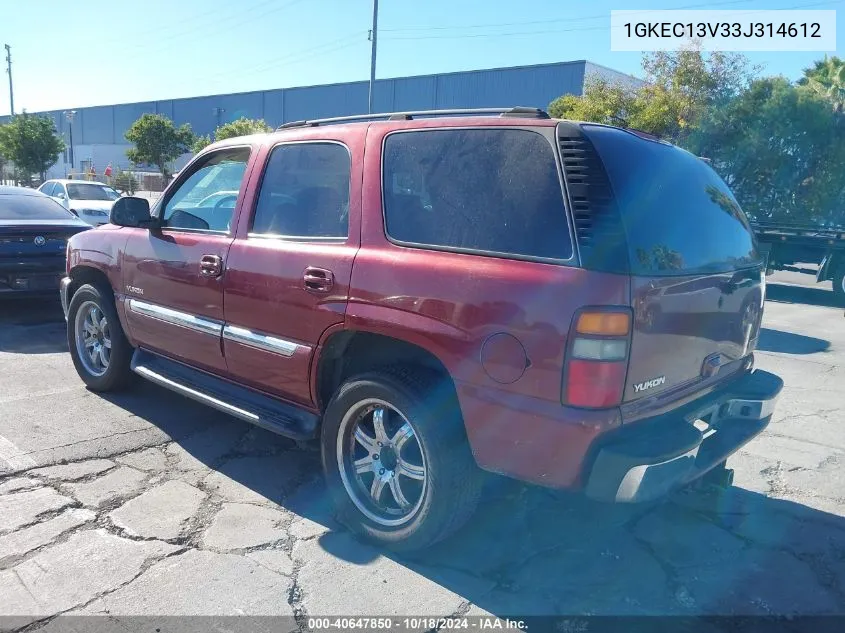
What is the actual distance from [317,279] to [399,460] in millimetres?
943

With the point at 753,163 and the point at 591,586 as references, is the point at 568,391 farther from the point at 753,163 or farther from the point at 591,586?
the point at 753,163

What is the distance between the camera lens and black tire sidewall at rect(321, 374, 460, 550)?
276cm

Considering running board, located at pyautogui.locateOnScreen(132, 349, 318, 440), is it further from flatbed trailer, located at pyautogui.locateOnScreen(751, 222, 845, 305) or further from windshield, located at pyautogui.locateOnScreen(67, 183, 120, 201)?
windshield, located at pyautogui.locateOnScreen(67, 183, 120, 201)

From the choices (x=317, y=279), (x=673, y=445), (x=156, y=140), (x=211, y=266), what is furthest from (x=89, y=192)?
(x=156, y=140)

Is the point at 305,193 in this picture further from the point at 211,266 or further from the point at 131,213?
the point at 131,213

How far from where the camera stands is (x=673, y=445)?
2.51m

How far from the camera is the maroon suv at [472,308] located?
2439 mm

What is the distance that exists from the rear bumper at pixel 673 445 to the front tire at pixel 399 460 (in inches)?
23.9

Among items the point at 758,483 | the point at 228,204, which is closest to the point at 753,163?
the point at 758,483

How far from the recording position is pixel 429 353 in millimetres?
2887

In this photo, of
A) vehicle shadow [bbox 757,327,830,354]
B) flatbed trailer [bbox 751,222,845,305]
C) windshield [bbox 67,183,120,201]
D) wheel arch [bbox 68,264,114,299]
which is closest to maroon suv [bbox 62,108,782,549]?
wheel arch [bbox 68,264,114,299]

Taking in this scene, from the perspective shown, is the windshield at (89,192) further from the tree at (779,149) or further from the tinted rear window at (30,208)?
the tree at (779,149)

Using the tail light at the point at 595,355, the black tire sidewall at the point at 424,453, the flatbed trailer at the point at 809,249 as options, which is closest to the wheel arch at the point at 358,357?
the black tire sidewall at the point at 424,453

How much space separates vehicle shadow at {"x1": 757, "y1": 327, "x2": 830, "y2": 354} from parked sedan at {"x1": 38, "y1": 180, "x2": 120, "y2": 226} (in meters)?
13.3
